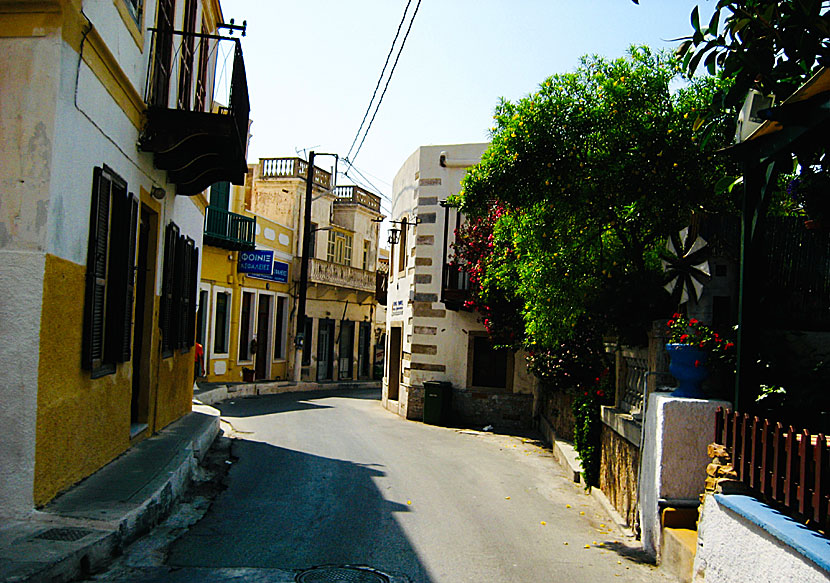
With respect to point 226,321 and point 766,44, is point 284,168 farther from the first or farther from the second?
point 766,44

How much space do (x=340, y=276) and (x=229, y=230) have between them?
32.3 feet

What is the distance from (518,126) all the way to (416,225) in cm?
1115

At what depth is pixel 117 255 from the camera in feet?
25.5

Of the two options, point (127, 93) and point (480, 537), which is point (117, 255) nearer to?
point (127, 93)

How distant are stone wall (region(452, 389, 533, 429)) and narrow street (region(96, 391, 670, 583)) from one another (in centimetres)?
528

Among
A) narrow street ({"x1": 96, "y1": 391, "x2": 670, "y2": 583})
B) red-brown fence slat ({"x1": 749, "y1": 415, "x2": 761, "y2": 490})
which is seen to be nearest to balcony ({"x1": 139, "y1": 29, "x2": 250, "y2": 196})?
narrow street ({"x1": 96, "y1": 391, "x2": 670, "y2": 583})

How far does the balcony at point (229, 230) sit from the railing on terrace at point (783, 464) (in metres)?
21.0

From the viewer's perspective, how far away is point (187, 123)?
8.75 m

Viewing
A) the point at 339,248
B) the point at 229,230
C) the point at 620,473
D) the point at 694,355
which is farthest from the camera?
the point at 339,248

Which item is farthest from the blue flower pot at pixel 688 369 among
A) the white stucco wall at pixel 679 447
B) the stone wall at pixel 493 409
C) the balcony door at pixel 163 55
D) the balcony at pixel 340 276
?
the balcony at pixel 340 276

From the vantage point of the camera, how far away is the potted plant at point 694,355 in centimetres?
615

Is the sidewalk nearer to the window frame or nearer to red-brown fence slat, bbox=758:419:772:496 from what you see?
red-brown fence slat, bbox=758:419:772:496

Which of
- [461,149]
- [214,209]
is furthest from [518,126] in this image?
[214,209]

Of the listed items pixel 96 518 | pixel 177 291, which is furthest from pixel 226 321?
pixel 96 518
